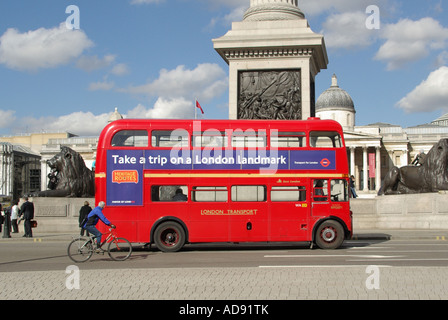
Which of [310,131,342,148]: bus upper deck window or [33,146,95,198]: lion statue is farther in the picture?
[33,146,95,198]: lion statue


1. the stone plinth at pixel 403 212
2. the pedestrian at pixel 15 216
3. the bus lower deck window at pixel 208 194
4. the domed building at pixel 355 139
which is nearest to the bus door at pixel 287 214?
the bus lower deck window at pixel 208 194

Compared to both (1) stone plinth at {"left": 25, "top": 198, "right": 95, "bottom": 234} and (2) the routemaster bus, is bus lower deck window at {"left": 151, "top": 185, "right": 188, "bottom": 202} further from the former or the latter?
(1) stone plinth at {"left": 25, "top": 198, "right": 95, "bottom": 234}

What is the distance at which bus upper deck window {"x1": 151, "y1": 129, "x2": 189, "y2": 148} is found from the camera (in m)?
19.3

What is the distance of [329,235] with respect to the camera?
19.6 metres

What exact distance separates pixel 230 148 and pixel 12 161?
349 ft

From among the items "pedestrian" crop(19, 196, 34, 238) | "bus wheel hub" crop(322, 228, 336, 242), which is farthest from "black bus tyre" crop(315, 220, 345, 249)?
"pedestrian" crop(19, 196, 34, 238)

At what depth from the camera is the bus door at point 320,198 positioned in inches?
771

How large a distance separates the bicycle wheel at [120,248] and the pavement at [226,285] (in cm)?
319

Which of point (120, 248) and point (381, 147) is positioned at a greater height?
point (381, 147)

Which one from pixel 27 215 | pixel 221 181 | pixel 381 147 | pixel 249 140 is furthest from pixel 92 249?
pixel 381 147

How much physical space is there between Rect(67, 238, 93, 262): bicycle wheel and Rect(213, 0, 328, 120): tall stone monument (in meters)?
15.4

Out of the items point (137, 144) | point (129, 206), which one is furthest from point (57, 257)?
point (137, 144)

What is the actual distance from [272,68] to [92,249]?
55.9ft

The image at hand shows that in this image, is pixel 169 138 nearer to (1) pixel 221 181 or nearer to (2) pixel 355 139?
(1) pixel 221 181
